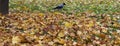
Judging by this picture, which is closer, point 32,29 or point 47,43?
point 47,43

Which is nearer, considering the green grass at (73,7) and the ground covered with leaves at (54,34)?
the ground covered with leaves at (54,34)

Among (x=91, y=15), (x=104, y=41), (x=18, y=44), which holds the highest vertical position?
(x=18, y=44)

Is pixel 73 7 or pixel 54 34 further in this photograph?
pixel 73 7

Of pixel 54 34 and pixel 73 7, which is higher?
pixel 54 34

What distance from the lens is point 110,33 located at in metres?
7.89

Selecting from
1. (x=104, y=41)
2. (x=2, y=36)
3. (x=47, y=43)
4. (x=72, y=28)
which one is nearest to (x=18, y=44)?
(x=47, y=43)

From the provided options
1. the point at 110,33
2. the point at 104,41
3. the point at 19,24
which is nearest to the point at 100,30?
the point at 110,33

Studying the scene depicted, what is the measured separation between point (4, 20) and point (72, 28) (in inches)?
99.7

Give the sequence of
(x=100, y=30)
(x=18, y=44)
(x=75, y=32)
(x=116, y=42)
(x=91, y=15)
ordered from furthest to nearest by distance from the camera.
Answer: (x=91, y=15) → (x=100, y=30) → (x=75, y=32) → (x=116, y=42) → (x=18, y=44)

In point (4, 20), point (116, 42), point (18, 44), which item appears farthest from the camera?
point (4, 20)

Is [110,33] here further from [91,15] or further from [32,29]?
[91,15]

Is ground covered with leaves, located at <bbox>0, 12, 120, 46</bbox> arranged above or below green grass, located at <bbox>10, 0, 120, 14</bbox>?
above

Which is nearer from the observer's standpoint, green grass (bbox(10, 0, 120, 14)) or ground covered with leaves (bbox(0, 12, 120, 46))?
ground covered with leaves (bbox(0, 12, 120, 46))

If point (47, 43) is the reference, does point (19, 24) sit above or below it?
below
